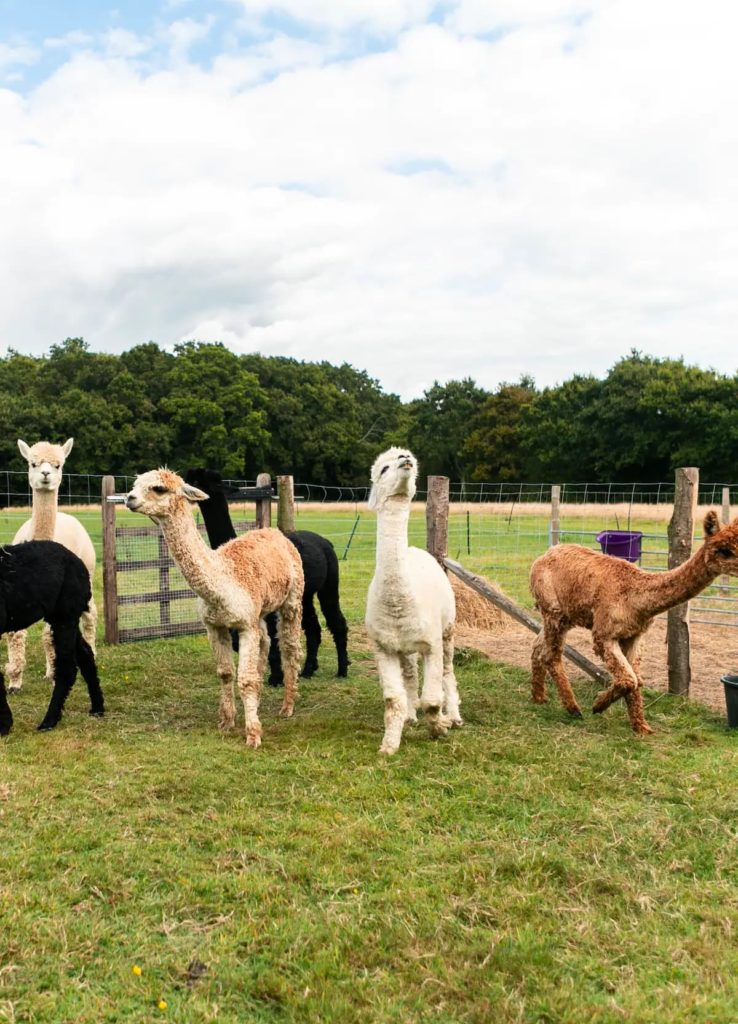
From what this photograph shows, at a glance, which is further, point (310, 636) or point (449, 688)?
point (310, 636)

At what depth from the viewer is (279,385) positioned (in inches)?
2203

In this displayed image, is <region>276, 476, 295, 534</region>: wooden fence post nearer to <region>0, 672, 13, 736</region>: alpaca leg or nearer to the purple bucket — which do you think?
<region>0, 672, 13, 736</region>: alpaca leg

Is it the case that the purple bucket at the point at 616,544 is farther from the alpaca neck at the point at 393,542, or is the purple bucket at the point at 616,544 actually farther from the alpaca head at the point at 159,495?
the alpaca head at the point at 159,495

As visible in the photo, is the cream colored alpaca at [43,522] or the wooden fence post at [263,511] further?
the wooden fence post at [263,511]

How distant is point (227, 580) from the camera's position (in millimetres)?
5535

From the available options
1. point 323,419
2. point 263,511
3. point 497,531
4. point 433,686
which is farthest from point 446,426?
point 433,686

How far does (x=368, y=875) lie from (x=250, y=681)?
2237 millimetres

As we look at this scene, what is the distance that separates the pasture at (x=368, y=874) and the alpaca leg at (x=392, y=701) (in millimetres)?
133

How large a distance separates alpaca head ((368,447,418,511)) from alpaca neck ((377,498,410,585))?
5 cm

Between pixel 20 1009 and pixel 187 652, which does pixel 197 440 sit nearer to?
pixel 187 652

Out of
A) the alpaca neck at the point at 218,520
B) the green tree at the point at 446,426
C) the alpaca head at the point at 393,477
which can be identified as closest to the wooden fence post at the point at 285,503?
the alpaca neck at the point at 218,520

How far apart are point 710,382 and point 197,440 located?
29.3 metres

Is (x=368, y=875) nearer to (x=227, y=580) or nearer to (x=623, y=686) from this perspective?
(x=227, y=580)

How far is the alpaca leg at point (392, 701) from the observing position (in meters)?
5.02
